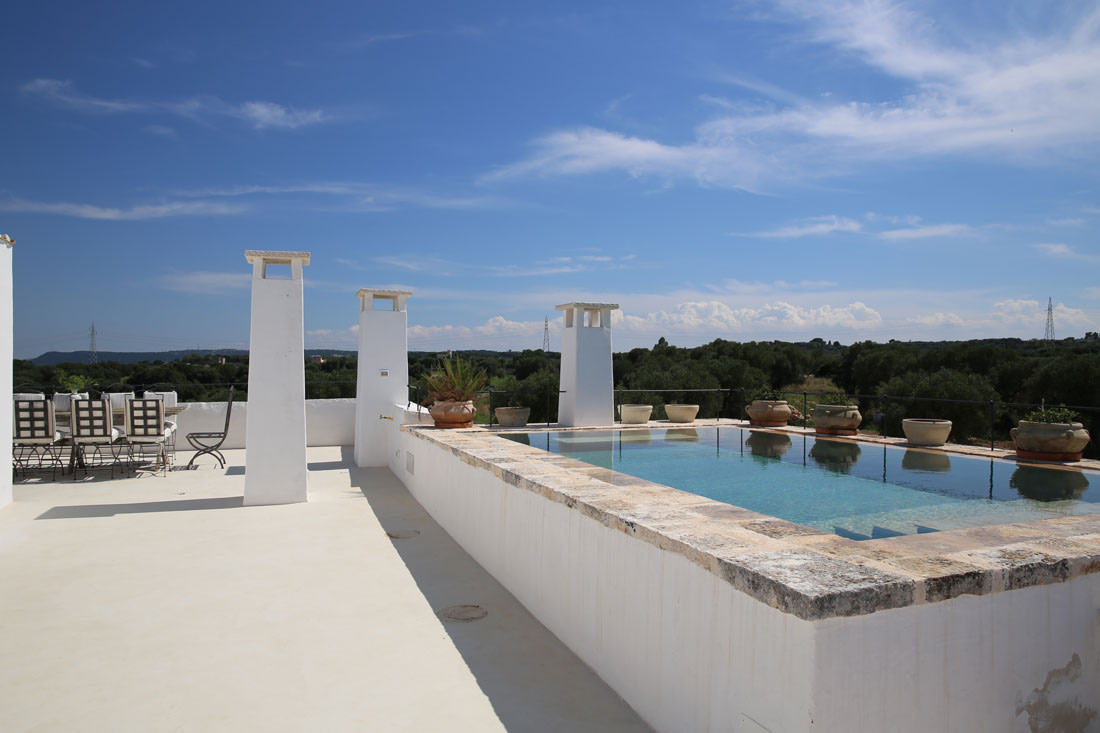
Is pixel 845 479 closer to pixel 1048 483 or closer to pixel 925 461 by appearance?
pixel 925 461

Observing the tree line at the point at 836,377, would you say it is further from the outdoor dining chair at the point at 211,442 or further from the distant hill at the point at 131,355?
the outdoor dining chair at the point at 211,442

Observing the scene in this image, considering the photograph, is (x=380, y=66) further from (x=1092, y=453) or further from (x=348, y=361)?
(x=1092, y=453)

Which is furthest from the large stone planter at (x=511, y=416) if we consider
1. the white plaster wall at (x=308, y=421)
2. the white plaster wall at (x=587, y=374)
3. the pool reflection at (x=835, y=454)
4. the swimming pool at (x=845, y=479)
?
the pool reflection at (x=835, y=454)

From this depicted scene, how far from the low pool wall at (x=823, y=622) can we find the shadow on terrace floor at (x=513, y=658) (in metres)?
0.09

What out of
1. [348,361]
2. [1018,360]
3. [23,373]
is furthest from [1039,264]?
[23,373]

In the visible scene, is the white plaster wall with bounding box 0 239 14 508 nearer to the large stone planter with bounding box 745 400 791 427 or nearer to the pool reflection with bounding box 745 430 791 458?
the pool reflection with bounding box 745 430 791 458

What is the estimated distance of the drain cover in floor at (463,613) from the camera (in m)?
3.31

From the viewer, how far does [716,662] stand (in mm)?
1895

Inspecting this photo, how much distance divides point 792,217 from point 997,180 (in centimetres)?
426

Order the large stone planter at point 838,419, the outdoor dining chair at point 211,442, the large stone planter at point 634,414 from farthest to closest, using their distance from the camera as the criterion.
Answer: the large stone planter at point 634,414
the large stone planter at point 838,419
the outdoor dining chair at point 211,442

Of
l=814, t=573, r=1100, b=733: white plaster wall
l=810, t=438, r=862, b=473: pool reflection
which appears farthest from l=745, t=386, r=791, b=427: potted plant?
l=814, t=573, r=1100, b=733: white plaster wall

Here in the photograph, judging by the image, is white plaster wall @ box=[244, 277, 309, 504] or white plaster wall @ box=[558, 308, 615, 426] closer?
white plaster wall @ box=[244, 277, 309, 504]

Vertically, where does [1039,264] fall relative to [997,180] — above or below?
below

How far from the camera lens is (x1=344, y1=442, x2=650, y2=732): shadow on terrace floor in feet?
7.60
